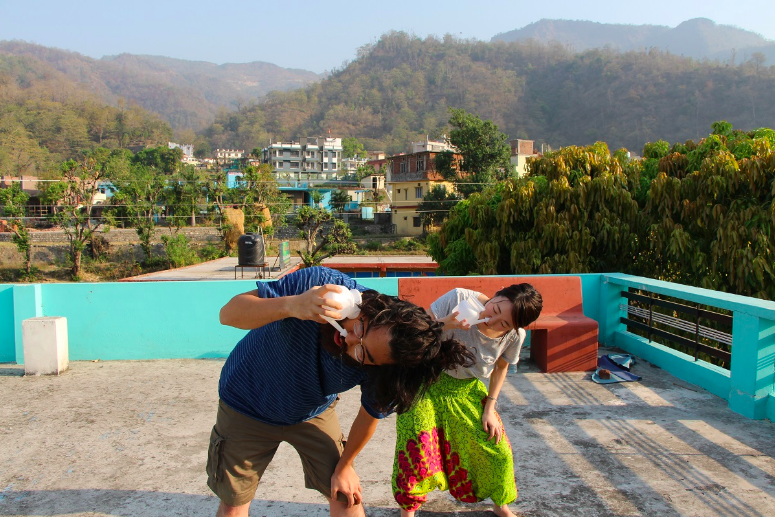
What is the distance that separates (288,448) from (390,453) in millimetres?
682

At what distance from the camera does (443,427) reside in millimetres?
2682

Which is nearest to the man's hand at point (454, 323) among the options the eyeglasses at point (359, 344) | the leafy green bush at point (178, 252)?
the eyeglasses at point (359, 344)

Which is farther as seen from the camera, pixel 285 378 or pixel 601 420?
pixel 601 420

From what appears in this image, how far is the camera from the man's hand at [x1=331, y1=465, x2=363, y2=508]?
2127 mm

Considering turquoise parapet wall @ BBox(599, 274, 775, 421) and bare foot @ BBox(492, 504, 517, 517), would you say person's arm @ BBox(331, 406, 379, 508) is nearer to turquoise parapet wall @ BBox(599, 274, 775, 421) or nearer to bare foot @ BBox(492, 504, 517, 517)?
bare foot @ BBox(492, 504, 517, 517)

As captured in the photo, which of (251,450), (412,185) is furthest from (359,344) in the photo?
(412,185)

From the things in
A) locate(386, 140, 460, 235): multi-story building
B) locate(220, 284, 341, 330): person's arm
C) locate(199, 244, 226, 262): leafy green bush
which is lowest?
locate(199, 244, 226, 262): leafy green bush

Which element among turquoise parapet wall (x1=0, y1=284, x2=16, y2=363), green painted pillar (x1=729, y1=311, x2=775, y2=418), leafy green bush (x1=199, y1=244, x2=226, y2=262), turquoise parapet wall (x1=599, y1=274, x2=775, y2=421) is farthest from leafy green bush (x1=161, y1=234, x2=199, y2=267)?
green painted pillar (x1=729, y1=311, x2=775, y2=418)

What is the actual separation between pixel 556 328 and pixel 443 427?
123 inches

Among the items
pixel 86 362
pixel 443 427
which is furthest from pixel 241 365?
pixel 86 362

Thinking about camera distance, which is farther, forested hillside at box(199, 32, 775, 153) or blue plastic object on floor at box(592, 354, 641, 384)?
forested hillside at box(199, 32, 775, 153)

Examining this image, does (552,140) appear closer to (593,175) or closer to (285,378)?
(593,175)

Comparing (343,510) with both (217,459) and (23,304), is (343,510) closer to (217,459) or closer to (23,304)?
(217,459)

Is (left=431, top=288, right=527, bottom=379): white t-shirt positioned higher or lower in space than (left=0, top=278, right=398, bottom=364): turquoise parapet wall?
higher
